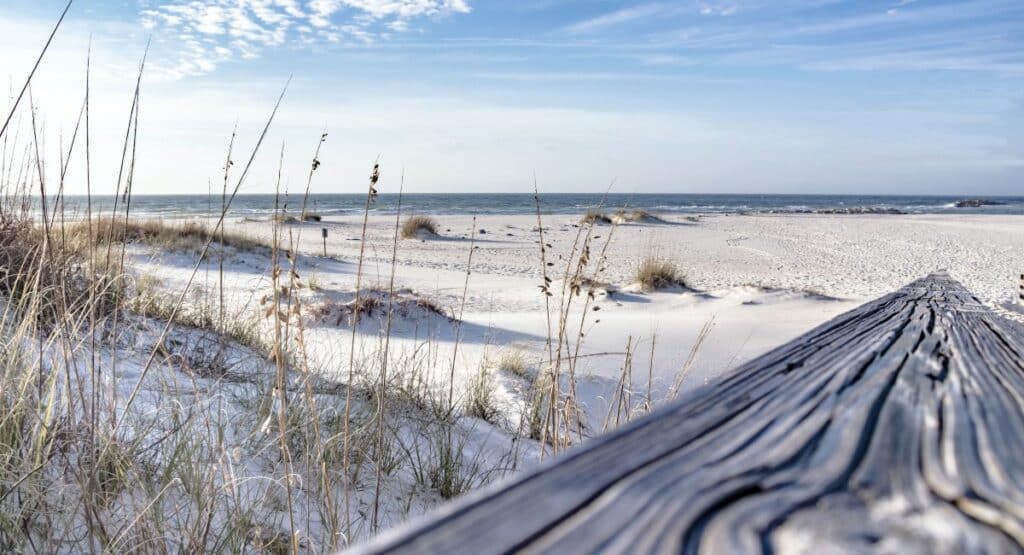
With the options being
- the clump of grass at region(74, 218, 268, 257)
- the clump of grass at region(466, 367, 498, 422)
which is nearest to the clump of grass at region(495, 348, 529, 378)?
the clump of grass at region(466, 367, 498, 422)

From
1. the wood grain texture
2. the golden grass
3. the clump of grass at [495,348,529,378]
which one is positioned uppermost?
the wood grain texture

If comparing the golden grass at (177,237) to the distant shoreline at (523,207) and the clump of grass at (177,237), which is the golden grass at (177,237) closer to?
the clump of grass at (177,237)

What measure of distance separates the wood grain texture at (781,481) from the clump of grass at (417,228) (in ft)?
66.4

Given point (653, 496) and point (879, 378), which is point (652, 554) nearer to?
point (653, 496)

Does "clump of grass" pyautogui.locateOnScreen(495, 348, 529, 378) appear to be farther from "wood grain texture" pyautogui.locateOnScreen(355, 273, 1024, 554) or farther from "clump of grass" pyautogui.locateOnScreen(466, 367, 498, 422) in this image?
"wood grain texture" pyautogui.locateOnScreen(355, 273, 1024, 554)

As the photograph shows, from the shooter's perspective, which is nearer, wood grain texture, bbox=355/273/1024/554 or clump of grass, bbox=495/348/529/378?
wood grain texture, bbox=355/273/1024/554

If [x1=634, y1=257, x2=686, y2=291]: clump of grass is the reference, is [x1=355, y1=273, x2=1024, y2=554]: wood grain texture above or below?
above

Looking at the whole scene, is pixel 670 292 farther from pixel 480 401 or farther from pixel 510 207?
pixel 510 207

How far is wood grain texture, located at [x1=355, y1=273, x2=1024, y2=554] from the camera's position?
0.41 m

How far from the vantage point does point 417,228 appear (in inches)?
839

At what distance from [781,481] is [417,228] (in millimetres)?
21143

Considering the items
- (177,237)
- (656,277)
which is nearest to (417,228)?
(177,237)

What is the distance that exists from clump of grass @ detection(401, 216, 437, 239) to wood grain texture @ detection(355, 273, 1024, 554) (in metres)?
20.2

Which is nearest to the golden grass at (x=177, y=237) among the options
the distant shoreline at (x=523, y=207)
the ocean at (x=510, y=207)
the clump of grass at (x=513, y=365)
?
the distant shoreline at (x=523, y=207)
